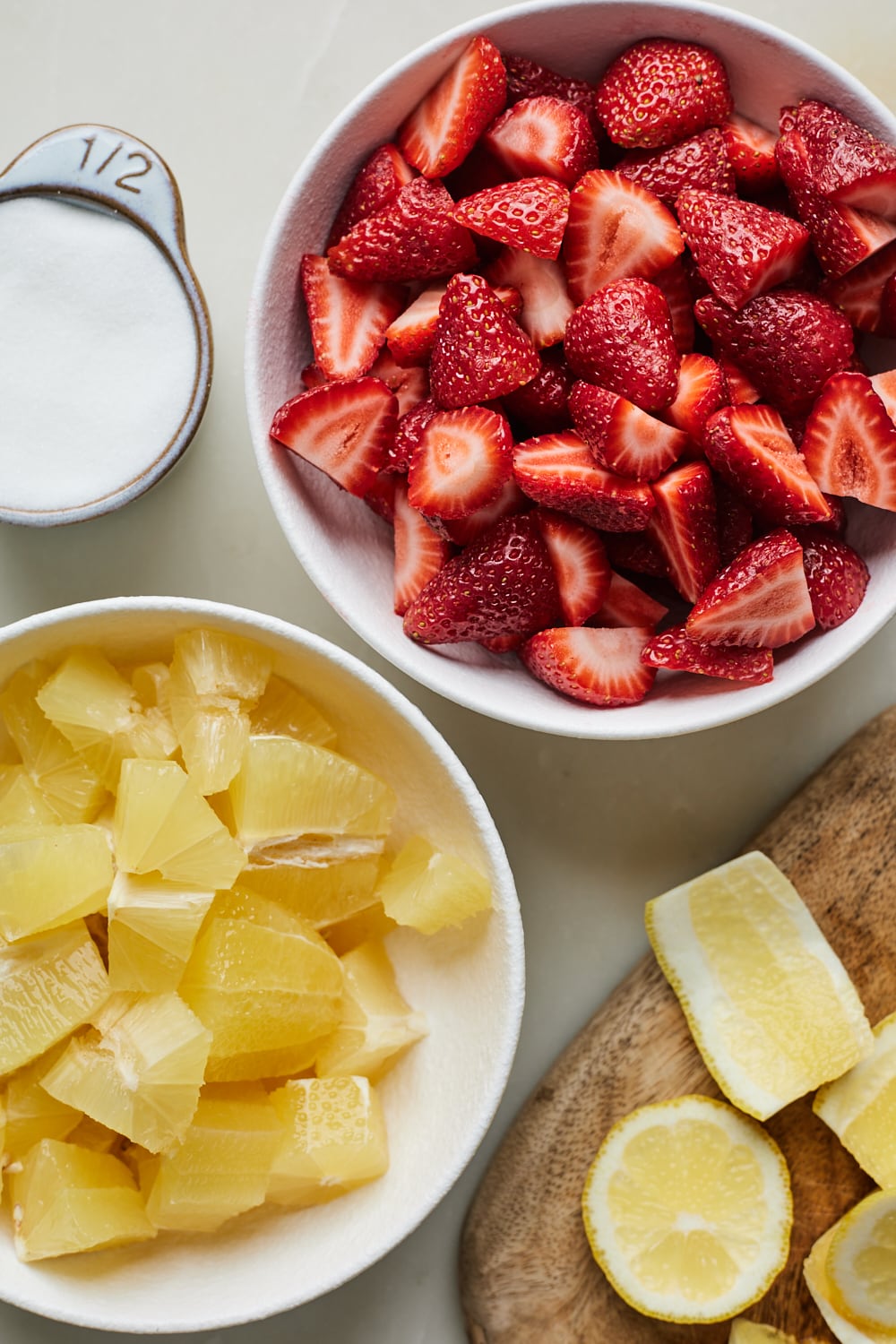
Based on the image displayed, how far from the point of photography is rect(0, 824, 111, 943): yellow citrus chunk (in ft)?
3.29

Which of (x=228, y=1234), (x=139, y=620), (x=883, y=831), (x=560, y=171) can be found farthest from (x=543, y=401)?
(x=228, y=1234)

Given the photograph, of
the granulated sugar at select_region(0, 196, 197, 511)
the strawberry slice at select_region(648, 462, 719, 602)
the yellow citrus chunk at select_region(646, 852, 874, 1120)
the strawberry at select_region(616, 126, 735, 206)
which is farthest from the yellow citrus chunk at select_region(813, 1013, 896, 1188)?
the granulated sugar at select_region(0, 196, 197, 511)

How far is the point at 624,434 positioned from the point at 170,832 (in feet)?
1.70

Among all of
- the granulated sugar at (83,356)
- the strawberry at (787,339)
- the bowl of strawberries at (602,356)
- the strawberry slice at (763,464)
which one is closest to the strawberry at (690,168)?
the bowl of strawberries at (602,356)

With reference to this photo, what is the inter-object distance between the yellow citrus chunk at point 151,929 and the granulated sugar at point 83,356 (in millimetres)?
422

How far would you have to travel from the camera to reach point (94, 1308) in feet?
3.50

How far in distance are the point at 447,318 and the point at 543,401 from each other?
0.39 feet

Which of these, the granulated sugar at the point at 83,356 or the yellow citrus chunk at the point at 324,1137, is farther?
the granulated sugar at the point at 83,356

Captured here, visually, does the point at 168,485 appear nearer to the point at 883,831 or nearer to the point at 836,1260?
the point at 883,831

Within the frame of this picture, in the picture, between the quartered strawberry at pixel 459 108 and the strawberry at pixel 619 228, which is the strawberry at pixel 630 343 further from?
the quartered strawberry at pixel 459 108

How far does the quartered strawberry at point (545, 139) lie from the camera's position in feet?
3.48

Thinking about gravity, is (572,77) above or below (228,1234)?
above

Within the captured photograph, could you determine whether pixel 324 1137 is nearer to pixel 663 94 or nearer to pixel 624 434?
pixel 624 434

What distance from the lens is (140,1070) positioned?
101cm
